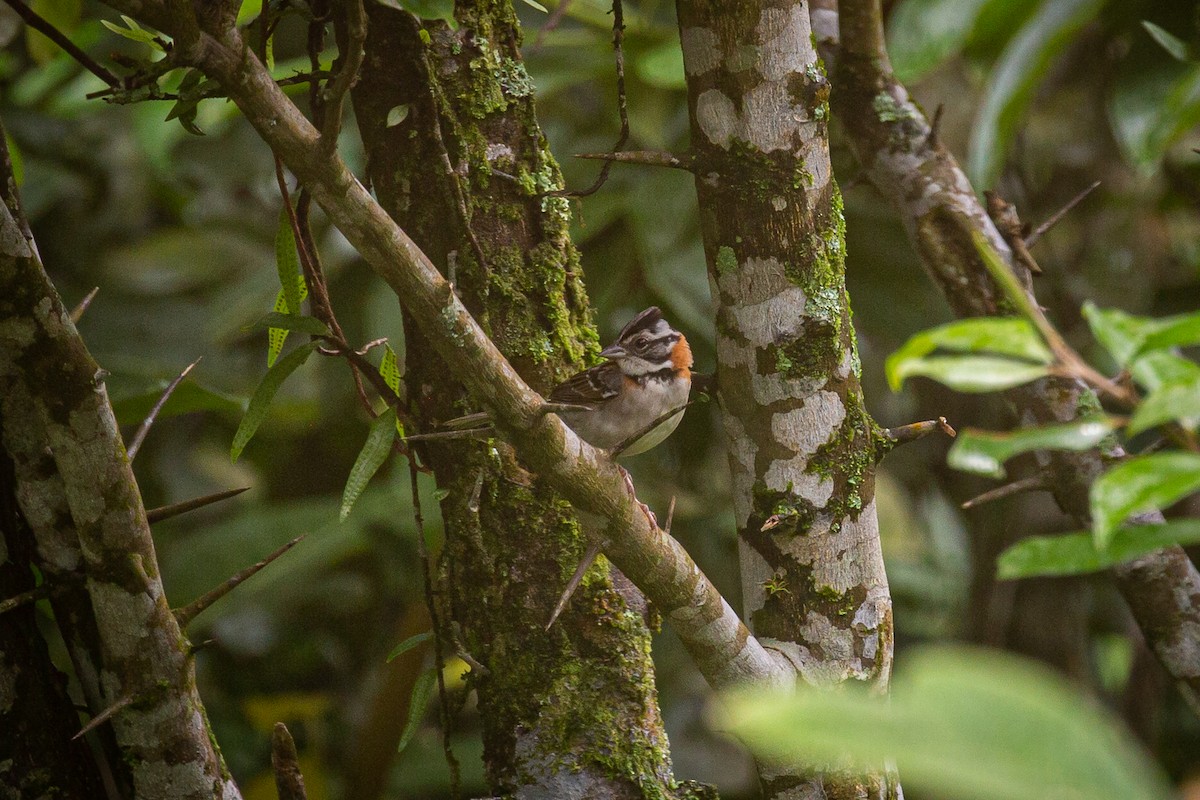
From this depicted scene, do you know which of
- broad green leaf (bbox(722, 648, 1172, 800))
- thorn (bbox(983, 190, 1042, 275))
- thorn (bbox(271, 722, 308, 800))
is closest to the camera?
broad green leaf (bbox(722, 648, 1172, 800))

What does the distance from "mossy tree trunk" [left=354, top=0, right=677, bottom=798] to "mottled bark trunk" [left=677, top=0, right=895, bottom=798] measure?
0.94 ft

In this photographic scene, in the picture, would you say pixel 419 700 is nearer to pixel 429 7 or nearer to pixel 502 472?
pixel 502 472

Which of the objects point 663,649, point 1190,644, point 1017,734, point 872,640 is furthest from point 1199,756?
point 1017,734

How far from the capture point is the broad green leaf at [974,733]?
1.62ft

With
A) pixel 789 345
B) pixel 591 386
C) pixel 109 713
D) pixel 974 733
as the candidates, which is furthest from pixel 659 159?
pixel 974 733

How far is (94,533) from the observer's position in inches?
59.2

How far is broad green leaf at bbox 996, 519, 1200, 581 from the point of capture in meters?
0.83

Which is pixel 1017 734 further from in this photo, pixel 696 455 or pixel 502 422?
pixel 696 455

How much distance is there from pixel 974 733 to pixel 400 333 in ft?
9.37

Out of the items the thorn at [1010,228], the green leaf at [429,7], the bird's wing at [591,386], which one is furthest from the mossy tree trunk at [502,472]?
the thorn at [1010,228]

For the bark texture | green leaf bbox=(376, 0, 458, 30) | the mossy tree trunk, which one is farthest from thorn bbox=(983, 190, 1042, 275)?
green leaf bbox=(376, 0, 458, 30)

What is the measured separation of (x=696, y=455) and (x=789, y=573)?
7.06 feet

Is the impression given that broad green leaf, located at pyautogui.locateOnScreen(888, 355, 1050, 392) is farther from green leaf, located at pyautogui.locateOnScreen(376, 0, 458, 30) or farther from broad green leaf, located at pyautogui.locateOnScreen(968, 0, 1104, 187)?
green leaf, located at pyautogui.locateOnScreen(376, 0, 458, 30)

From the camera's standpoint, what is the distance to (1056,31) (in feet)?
3.93
